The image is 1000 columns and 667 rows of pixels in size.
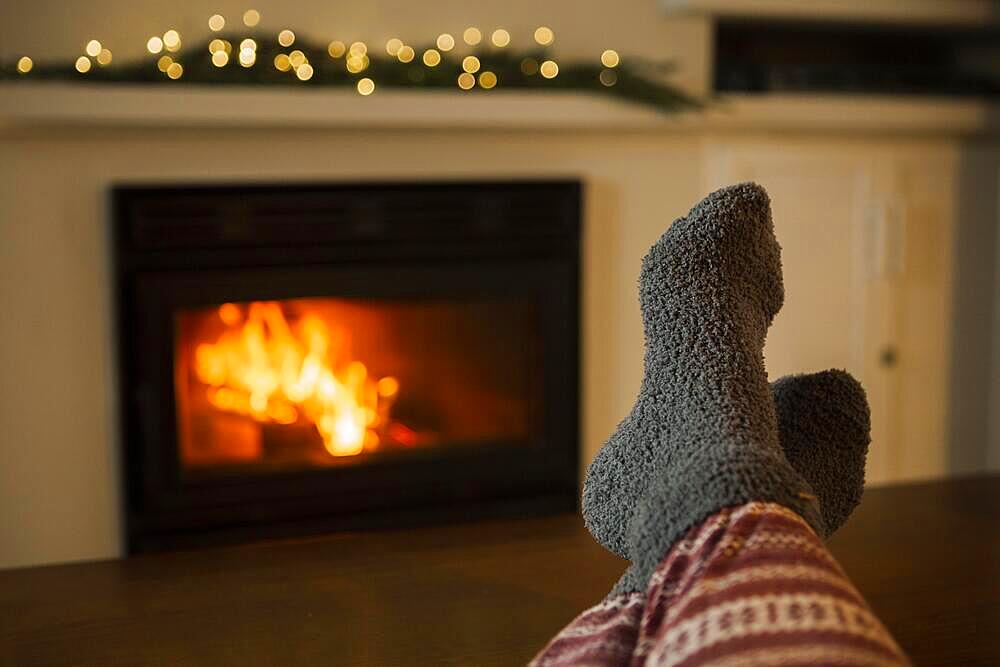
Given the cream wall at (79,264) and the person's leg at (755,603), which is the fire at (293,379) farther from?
the person's leg at (755,603)

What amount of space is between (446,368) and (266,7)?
0.77 m

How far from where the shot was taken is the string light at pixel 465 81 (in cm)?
228

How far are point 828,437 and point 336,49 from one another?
1.38m

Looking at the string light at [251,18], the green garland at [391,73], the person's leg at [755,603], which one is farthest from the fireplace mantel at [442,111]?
the person's leg at [755,603]

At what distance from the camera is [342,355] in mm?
2424

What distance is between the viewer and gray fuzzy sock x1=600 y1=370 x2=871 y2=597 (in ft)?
3.72

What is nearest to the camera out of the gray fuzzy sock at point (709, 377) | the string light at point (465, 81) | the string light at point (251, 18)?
the gray fuzzy sock at point (709, 377)

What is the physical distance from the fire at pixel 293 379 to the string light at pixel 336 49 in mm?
474

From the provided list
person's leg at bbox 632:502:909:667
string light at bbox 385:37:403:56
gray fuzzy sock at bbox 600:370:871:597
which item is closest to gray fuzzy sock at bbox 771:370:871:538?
gray fuzzy sock at bbox 600:370:871:597

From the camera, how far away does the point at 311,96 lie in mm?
2166

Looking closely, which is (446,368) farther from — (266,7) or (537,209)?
(266,7)

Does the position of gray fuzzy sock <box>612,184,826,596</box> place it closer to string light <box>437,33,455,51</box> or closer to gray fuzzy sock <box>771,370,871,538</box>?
gray fuzzy sock <box>771,370,871,538</box>

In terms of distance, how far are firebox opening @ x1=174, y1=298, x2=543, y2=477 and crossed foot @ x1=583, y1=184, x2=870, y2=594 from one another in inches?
52.0

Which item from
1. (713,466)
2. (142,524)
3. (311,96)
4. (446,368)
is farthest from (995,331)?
(713,466)
